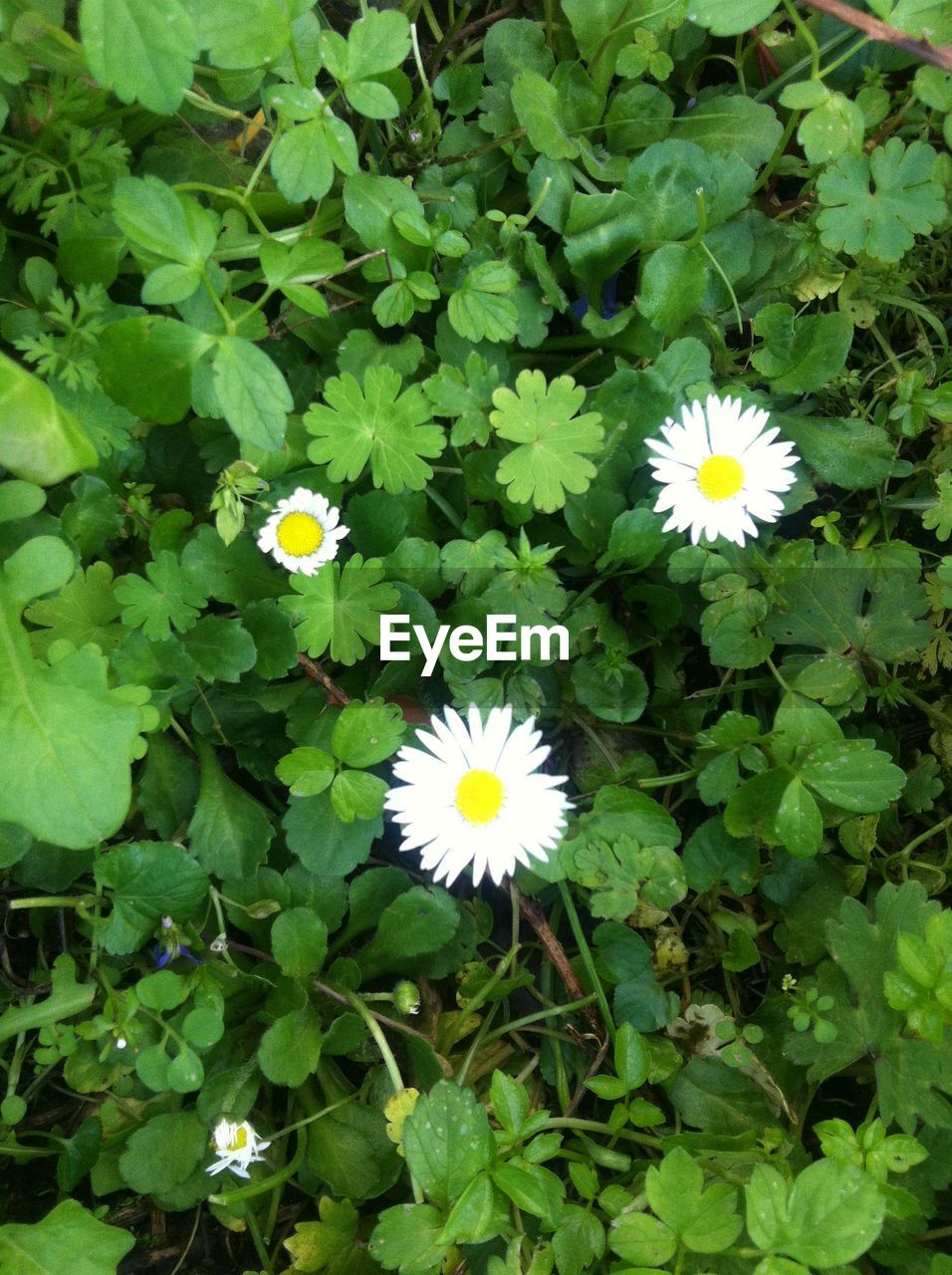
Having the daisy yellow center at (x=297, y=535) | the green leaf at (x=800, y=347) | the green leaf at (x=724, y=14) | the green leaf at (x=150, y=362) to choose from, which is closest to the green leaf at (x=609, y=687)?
the daisy yellow center at (x=297, y=535)

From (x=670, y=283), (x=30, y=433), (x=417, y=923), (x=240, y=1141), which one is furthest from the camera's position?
(x=670, y=283)

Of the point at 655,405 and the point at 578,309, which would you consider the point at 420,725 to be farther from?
the point at 578,309

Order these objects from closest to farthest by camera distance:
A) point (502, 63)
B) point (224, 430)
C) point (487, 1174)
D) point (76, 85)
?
1. point (487, 1174)
2. point (76, 85)
3. point (224, 430)
4. point (502, 63)

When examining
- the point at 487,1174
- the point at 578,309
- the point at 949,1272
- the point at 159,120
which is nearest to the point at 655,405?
the point at 578,309

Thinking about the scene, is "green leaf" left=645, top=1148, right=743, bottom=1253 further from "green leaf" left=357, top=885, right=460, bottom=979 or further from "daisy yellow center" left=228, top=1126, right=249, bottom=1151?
"daisy yellow center" left=228, top=1126, right=249, bottom=1151

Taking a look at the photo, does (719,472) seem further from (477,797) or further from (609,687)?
(477,797)

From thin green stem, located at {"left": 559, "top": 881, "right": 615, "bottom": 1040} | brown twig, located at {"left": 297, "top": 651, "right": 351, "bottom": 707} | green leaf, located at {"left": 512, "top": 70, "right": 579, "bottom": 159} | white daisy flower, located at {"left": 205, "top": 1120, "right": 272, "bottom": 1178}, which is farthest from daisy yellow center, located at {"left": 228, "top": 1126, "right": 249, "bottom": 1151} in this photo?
green leaf, located at {"left": 512, "top": 70, "right": 579, "bottom": 159}

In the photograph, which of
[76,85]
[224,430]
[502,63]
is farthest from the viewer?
[502,63]

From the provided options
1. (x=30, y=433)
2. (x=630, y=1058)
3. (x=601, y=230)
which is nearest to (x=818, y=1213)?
(x=630, y=1058)
